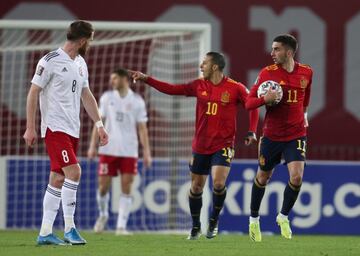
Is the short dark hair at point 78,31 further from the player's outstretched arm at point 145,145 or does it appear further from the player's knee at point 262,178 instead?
the player's outstretched arm at point 145,145

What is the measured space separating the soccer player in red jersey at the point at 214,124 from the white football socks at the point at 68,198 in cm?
198

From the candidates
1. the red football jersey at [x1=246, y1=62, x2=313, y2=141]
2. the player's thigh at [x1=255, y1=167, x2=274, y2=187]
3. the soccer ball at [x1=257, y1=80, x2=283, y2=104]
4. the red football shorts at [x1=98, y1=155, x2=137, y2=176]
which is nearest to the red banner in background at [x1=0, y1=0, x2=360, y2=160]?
the red football shorts at [x1=98, y1=155, x2=137, y2=176]

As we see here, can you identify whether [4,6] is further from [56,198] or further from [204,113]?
[56,198]

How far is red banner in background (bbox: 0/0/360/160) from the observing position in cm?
1859

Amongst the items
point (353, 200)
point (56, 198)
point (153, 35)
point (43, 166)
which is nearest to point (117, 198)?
point (43, 166)

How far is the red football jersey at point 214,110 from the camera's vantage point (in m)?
11.2

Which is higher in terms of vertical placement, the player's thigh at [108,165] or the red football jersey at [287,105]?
the red football jersey at [287,105]

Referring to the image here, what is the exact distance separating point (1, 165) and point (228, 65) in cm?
482

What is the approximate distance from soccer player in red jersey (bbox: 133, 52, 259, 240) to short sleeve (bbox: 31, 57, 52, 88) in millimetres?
1923

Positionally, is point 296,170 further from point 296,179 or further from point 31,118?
point 31,118

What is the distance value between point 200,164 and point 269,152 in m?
0.79

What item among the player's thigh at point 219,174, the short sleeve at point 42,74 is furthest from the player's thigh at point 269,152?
the short sleeve at point 42,74

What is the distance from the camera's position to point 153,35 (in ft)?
50.0

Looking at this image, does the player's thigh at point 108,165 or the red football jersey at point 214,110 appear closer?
the red football jersey at point 214,110
